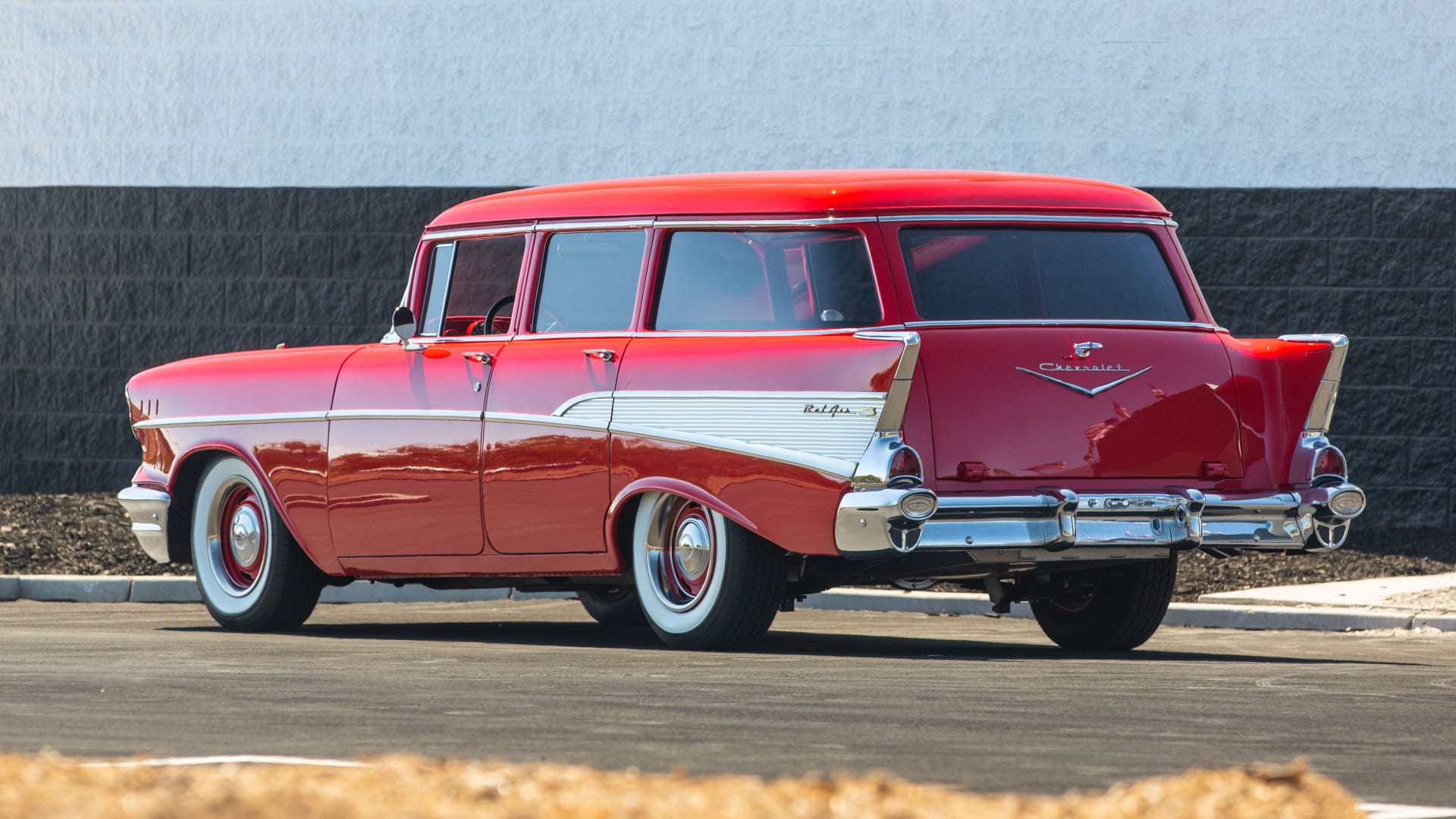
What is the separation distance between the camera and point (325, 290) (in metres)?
17.7

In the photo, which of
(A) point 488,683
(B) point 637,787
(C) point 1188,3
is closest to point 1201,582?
(C) point 1188,3

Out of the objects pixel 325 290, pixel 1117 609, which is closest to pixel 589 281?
pixel 1117 609

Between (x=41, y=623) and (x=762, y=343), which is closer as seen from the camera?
(x=762, y=343)

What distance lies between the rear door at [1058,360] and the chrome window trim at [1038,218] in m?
0.03

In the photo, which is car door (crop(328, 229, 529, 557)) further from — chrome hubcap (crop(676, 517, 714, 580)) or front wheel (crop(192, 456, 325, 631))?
chrome hubcap (crop(676, 517, 714, 580))

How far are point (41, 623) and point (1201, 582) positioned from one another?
6.74 m

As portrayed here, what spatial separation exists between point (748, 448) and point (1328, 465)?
2.45 metres

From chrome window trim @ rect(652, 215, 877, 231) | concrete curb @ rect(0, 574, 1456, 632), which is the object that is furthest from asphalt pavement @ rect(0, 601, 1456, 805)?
chrome window trim @ rect(652, 215, 877, 231)

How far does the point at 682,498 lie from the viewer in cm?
934

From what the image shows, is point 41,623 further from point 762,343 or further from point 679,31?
point 679,31

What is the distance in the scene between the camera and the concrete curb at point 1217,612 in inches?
482

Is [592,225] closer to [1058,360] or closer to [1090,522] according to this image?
[1058,360]

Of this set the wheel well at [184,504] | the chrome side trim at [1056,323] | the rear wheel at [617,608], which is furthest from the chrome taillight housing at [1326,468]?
the wheel well at [184,504]

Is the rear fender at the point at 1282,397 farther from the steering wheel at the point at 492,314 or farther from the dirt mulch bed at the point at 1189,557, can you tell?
the dirt mulch bed at the point at 1189,557
